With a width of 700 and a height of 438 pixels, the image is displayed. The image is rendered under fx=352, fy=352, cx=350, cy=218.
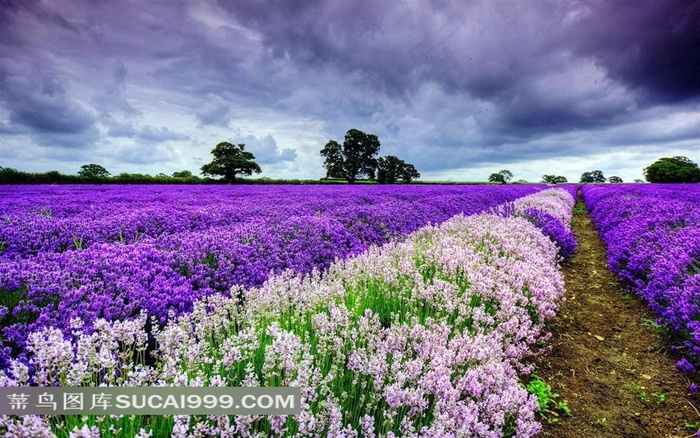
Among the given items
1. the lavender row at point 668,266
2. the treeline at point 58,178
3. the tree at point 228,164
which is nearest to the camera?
the lavender row at point 668,266

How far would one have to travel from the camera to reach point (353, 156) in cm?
5816

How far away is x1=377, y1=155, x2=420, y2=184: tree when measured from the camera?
5902 centimetres

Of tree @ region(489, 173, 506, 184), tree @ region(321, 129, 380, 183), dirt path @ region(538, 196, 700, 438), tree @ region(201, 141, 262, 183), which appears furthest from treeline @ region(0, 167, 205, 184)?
tree @ region(489, 173, 506, 184)

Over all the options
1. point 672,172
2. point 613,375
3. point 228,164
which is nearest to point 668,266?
point 613,375

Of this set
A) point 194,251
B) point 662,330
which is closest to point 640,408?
point 662,330

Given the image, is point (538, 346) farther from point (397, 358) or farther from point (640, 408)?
point (397, 358)

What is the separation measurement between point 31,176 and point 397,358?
3601 cm

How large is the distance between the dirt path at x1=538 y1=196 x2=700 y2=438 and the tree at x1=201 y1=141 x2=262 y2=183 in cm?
4769

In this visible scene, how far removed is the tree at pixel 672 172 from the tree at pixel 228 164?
64.8 m

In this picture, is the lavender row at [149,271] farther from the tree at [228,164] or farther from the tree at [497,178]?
the tree at [497,178]

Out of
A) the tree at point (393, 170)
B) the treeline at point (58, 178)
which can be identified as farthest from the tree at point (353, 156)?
the treeline at point (58, 178)

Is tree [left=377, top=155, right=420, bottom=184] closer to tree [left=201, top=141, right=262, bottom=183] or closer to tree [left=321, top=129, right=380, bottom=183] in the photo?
tree [left=321, top=129, right=380, bottom=183]

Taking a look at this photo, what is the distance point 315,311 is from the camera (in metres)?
3.06

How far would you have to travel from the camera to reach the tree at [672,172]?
5300cm
